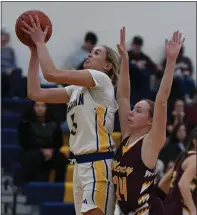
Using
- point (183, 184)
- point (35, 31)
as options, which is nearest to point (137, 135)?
point (35, 31)

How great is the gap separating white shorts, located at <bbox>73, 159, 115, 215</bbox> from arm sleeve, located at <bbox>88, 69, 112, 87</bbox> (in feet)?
1.64

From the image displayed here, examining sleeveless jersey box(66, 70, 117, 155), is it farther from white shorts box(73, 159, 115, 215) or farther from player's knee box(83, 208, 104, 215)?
player's knee box(83, 208, 104, 215)

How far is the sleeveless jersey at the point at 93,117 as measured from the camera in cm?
447

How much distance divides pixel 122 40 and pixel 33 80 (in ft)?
2.27

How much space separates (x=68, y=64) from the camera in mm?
10969

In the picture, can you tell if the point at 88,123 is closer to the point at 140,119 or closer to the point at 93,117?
the point at 93,117

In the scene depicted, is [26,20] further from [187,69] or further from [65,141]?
[187,69]

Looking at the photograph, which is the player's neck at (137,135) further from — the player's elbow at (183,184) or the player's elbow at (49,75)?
the player's elbow at (183,184)

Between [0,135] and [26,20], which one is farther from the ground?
[26,20]

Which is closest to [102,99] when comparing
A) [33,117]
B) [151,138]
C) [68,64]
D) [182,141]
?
[151,138]

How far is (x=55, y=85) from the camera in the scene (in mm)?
9750

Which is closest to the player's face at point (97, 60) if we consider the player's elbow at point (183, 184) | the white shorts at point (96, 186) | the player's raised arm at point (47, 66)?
the player's raised arm at point (47, 66)

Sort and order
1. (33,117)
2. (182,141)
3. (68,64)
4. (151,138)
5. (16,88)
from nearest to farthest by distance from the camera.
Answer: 1. (151,138)
2. (33,117)
3. (182,141)
4. (16,88)
5. (68,64)

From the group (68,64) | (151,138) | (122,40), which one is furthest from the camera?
(68,64)
